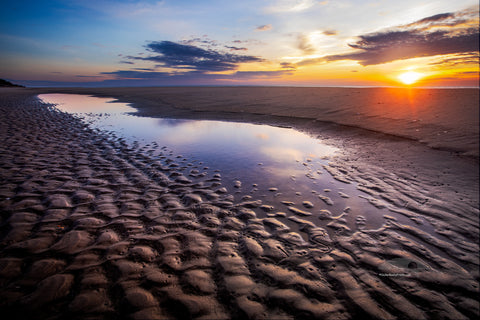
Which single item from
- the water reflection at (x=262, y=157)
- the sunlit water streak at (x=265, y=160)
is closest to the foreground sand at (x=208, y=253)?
the sunlit water streak at (x=265, y=160)

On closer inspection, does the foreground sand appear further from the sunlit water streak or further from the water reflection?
the water reflection

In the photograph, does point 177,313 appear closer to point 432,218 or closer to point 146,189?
point 146,189

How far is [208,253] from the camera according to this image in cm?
355

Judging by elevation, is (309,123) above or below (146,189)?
above

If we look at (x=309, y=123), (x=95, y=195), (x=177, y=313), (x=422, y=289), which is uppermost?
(x=309, y=123)

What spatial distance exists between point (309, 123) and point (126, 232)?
14.7 meters

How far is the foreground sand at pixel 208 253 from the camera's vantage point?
2.70 m

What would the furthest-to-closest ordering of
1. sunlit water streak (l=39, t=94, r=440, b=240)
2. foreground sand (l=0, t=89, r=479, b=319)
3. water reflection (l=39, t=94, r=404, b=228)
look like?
water reflection (l=39, t=94, r=404, b=228) → sunlit water streak (l=39, t=94, r=440, b=240) → foreground sand (l=0, t=89, r=479, b=319)

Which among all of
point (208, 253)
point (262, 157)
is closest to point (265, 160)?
point (262, 157)

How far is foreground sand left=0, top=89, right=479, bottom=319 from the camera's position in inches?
106

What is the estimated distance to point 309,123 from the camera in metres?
16.2

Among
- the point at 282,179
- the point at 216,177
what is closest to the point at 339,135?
the point at 282,179

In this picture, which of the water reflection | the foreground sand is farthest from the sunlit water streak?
the foreground sand

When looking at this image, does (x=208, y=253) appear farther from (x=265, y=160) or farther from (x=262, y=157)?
(x=262, y=157)
